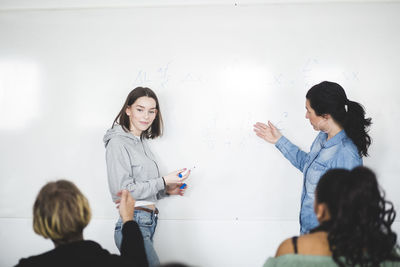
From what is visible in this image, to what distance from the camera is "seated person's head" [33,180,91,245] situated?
1.08 meters

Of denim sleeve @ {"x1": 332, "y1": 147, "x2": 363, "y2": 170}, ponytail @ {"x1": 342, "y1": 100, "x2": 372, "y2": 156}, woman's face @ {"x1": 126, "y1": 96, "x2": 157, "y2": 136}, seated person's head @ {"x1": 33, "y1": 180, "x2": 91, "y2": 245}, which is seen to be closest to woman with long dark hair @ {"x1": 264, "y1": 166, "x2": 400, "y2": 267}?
denim sleeve @ {"x1": 332, "y1": 147, "x2": 363, "y2": 170}

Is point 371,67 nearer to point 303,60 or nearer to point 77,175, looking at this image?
point 303,60

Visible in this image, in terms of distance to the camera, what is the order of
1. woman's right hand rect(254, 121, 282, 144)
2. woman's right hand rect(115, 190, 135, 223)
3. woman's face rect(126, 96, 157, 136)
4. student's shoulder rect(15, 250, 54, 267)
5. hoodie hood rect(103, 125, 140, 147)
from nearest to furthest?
student's shoulder rect(15, 250, 54, 267), woman's right hand rect(115, 190, 135, 223), hoodie hood rect(103, 125, 140, 147), woman's face rect(126, 96, 157, 136), woman's right hand rect(254, 121, 282, 144)

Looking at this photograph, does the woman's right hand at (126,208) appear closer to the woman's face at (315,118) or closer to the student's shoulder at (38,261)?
the student's shoulder at (38,261)

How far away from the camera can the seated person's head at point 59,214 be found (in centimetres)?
108

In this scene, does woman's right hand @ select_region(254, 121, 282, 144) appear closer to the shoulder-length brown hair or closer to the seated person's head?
the shoulder-length brown hair

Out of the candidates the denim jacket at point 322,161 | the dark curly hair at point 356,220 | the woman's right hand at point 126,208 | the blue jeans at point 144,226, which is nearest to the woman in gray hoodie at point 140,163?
the blue jeans at point 144,226

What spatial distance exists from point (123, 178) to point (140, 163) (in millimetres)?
150

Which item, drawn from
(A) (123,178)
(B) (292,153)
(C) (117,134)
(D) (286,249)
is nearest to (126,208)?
(A) (123,178)

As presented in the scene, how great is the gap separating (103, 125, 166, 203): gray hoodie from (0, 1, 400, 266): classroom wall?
0.31m

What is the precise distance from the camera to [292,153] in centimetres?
200

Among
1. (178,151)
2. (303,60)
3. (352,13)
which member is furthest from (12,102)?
(352,13)

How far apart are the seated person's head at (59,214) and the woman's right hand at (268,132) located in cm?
129

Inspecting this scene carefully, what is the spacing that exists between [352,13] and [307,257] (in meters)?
1.70
